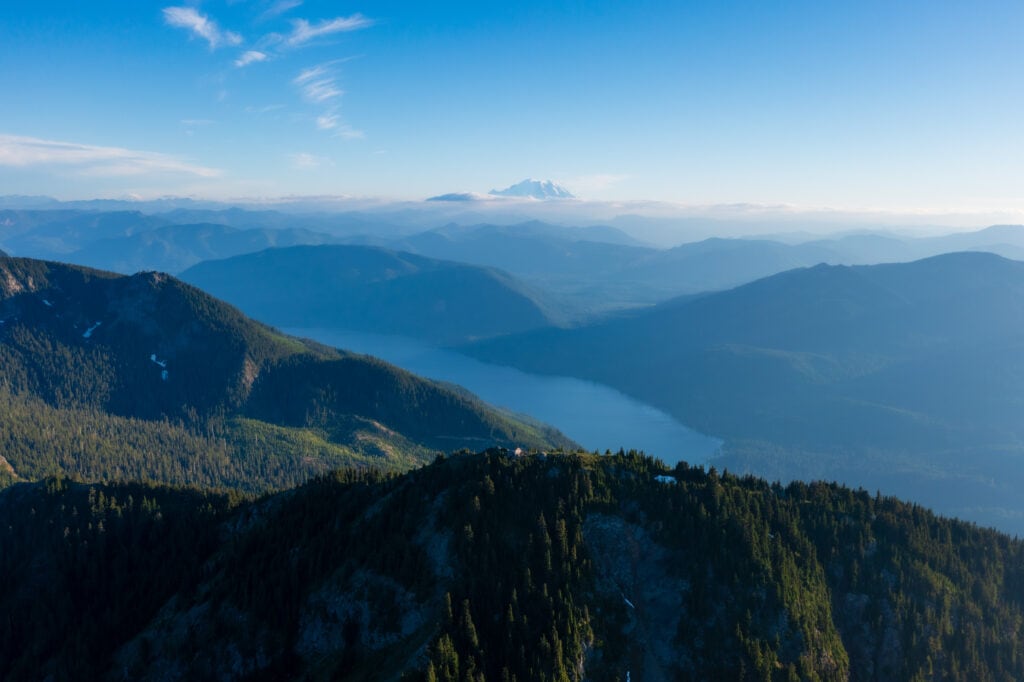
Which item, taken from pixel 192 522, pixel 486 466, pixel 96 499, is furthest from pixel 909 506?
pixel 96 499

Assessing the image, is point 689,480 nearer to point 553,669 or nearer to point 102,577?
point 553,669

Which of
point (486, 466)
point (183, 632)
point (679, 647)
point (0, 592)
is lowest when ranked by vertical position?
point (0, 592)

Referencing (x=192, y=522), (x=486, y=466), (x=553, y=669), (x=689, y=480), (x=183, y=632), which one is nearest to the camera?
(x=553, y=669)

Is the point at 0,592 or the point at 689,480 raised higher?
the point at 689,480

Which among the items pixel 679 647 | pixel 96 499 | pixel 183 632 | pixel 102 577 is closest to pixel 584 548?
pixel 679 647

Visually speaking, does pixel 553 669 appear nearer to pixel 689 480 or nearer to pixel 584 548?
pixel 584 548

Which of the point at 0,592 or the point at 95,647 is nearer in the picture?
the point at 95,647

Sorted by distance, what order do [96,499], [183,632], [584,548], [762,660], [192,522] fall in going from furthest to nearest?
1. [96,499]
2. [192,522]
3. [183,632]
4. [584,548]
5. [762,660]
